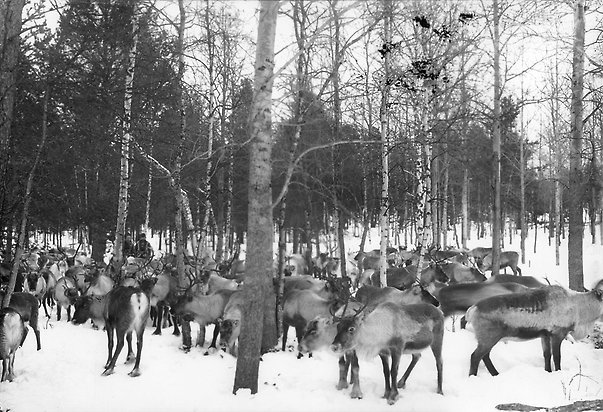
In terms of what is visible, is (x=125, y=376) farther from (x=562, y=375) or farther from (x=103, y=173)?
(x=103, y=173)

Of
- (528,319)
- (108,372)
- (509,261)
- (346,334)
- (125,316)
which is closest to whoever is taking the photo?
(346,334)

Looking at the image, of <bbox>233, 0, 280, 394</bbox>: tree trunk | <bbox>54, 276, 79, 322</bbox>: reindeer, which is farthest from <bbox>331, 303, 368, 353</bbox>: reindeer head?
<bbox>54, 276, 79, 322</bbox>: reindeer

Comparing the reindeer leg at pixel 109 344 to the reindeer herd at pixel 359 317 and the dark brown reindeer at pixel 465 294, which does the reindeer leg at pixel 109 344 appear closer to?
the reindeer herd at pixel 359 317

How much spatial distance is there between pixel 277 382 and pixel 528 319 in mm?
3799

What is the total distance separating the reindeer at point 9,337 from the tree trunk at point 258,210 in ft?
11.6

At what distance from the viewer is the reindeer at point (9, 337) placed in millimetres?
7598

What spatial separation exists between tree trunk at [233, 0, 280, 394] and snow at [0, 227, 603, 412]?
0.41 metres

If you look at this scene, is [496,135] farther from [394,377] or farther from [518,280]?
[394,377]

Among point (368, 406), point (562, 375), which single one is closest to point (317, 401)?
point (368, 406)

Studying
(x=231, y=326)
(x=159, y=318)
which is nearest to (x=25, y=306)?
(x=159, y=318)

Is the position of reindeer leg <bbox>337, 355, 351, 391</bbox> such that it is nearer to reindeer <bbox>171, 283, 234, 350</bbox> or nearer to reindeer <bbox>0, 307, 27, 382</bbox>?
reindeer <bbox>171, 283, 234, 350</bbox>

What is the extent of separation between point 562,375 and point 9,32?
38.3ft

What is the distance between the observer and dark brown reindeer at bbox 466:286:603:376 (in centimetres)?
770

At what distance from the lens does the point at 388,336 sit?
6.98 meters
